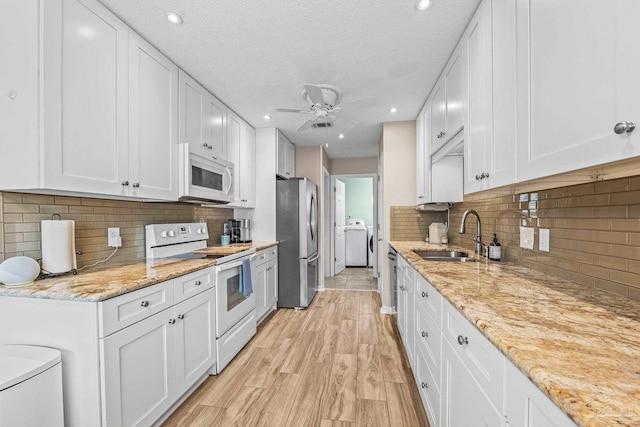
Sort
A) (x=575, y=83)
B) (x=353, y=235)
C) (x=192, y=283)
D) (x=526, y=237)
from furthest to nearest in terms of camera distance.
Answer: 1. (x=353, y=235)
2. (x=192, y=283)
3. (x=526, y=237)
4. (x=575, y=83)

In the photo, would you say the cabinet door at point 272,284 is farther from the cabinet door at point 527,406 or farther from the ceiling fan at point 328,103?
the cabinet door at point 527,406

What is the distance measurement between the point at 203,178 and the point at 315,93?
1.21 m

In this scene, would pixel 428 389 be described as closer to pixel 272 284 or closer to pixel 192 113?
pixel 272 284

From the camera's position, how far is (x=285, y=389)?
2.03 metres

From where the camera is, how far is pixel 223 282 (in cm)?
235

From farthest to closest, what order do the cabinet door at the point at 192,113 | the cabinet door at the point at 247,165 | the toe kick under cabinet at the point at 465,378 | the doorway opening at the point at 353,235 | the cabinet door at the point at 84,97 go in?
the doorway opening at the point at 353,235, the cabinet door at the point at 247,165, the cabinet door at the point at 192,113, the cabinet door at the point at 84,97, the toe kick under cabinet at the point at 465,378

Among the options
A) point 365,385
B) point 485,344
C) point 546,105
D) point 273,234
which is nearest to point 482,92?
point 546,105

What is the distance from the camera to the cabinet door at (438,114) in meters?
2.31

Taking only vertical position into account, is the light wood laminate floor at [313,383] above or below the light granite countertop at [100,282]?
below

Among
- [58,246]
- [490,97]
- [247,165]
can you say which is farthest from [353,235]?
[58,246]

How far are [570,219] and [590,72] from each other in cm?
76

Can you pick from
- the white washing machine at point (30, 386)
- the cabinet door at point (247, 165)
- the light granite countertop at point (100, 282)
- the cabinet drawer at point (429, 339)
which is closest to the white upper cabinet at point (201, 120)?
the cabinet door at point (247, 165)

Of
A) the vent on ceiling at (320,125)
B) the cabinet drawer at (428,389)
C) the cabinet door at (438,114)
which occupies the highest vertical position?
the vent on ceiling at (320,125)

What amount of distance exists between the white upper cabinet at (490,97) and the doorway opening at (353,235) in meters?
3.50
